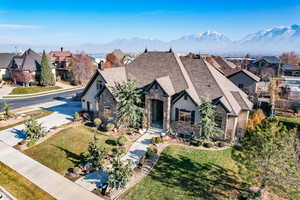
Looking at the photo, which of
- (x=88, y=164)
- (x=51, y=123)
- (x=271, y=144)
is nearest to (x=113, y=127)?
(x=88, y=164)

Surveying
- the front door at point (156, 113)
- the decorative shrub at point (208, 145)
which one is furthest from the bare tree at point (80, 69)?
the decorative shrub at point (208, 145)

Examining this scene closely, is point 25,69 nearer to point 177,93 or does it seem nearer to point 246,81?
point 177,93

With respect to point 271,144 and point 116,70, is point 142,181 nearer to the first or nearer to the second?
point 271,144

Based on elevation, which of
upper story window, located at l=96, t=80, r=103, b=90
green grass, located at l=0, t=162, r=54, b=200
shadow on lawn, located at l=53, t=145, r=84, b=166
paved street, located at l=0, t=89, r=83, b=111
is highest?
upper story window, located at l=96, t=80, r=103, b=90

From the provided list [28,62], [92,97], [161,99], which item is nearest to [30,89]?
[28,62]

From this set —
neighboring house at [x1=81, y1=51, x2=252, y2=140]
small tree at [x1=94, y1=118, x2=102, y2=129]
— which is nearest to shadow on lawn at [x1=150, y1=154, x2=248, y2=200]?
neighboring house at [x1=81, y1=51, x2=252, y2=140]

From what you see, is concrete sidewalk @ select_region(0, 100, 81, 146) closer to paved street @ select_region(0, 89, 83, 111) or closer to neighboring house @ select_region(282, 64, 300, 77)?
paved street @ select_region(0, 89, 83, 111)
